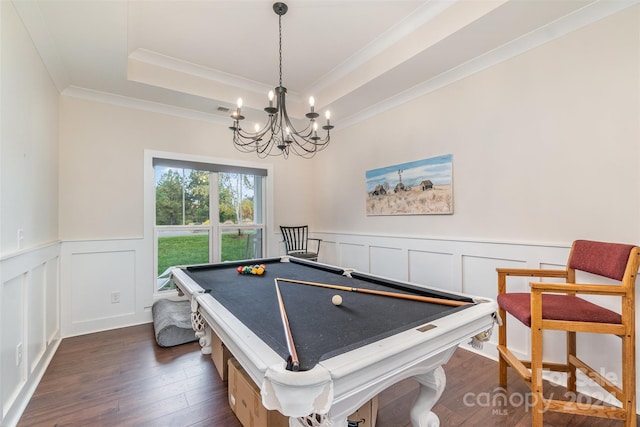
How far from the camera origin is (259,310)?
1470mm

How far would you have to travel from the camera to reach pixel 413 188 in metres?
3.15

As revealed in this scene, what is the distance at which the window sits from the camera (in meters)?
3.62

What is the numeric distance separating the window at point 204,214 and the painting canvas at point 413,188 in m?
1.79

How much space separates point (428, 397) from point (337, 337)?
0.61 metres

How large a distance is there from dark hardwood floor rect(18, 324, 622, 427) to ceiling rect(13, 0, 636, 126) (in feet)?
8.33

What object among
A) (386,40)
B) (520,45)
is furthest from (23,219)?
(520,45)

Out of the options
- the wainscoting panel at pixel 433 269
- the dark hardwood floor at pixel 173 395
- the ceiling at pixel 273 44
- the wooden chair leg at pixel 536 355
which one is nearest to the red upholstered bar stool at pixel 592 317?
the wooden chair leg at pixel 536 355

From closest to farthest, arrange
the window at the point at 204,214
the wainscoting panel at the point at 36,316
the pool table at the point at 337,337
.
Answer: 1. the pool table at the point at 337,337
2. the wainscoting panel at the point at 36,316
3. the window at the point at 204,214

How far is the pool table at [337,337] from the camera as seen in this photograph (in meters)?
0.85

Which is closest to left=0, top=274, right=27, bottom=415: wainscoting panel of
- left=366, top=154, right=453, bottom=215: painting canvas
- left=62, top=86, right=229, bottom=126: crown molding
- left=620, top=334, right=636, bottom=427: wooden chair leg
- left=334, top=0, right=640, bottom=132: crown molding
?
left=62, top=86, right=229, bottom=126: crown molding

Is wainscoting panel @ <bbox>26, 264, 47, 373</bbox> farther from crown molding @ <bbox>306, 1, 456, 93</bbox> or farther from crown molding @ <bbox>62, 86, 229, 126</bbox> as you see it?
crown molding @ <bbox>306, 1, 456, 93</bbox>

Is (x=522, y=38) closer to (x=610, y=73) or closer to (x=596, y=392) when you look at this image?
(x=610, y=73)

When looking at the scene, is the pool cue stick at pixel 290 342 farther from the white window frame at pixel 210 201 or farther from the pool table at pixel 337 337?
the white window frame at pixel 210 201

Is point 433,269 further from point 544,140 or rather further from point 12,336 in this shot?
point 12,336
